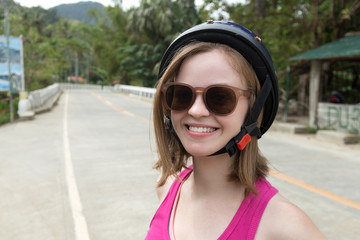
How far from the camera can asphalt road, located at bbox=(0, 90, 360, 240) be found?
13.2 feet

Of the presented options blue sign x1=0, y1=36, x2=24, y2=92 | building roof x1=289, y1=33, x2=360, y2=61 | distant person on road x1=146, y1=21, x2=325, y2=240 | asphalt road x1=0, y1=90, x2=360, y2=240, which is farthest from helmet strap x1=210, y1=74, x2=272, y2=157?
blue sign x1=0, y1=36, x2=24, y2=92

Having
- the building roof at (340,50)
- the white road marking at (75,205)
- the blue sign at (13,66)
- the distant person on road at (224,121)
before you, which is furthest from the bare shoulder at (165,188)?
the blue sign at (13,66)

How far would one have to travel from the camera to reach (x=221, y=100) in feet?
4.23

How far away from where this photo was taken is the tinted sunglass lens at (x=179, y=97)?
1.34 meters

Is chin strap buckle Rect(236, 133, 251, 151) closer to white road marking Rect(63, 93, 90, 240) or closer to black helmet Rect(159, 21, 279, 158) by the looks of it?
black helmet Rect(159, 21, 279, 158)

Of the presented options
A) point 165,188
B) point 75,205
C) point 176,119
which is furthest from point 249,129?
point 75,205

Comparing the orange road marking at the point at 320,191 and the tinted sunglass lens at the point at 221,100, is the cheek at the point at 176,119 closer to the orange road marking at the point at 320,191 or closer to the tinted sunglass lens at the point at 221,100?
the tinted sunglass lens at the point at 221,100

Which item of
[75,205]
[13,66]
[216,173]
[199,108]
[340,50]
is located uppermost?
[340,50]

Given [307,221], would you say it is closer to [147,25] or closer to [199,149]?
[199,149]

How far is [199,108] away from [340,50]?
11.3m

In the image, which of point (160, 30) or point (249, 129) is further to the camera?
point (160, 30)

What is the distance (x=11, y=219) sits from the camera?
422 centimetres

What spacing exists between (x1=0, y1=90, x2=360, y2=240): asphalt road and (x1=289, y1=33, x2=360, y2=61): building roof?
2.76 metres

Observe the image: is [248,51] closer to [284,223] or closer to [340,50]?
[284,223]
